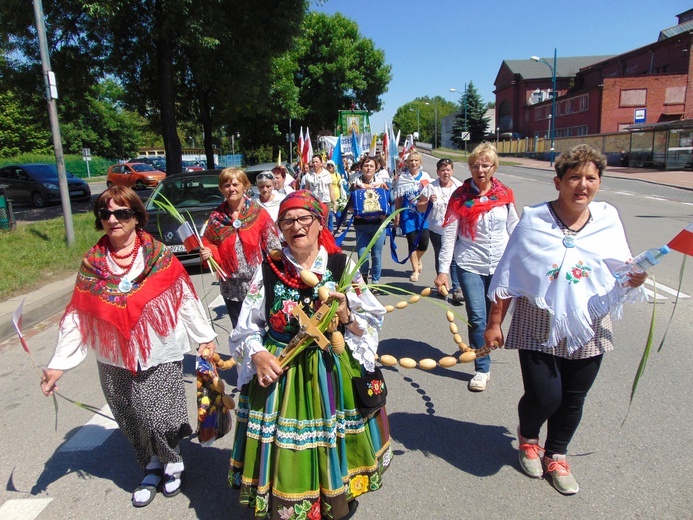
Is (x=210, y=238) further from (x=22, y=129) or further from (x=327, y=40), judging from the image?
(x=22, y=129)

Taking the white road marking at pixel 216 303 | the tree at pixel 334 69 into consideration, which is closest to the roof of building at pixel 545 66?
the tree at pixel 334 69

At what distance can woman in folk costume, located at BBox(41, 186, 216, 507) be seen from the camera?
8.61 ft

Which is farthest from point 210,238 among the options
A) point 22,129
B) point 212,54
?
point 22,129

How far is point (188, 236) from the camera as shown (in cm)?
392

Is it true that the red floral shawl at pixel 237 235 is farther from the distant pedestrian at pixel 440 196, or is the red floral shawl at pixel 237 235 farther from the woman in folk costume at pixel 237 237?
the distant pedestrian at pixel 440 196

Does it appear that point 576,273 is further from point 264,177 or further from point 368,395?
point 264,177

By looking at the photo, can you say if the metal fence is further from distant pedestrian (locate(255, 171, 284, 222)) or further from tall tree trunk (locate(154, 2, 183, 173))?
→ distant pedestrian (locate(255, 171, 284, 222))

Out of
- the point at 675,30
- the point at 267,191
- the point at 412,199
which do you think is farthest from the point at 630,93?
the point at 267,191

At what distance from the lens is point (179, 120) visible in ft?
73.2

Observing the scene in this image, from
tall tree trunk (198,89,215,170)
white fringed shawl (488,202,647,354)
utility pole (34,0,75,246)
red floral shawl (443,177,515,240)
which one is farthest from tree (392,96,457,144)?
white fringed shawl (488,202,647,354)

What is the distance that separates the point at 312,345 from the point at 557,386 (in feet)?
4.40

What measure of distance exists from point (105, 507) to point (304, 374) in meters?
1.51

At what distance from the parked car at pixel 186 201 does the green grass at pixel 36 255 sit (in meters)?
1.03

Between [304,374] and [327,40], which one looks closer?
[304,374]
